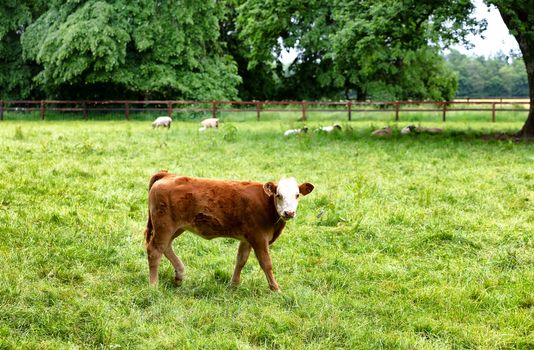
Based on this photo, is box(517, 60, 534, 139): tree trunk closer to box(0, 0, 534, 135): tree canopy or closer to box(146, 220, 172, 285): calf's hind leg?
box(0, 0, 534, 135): tree canopy

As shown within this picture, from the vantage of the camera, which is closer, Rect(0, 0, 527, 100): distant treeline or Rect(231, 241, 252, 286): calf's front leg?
Rect(231, 241, 252, 286): calf's front leg

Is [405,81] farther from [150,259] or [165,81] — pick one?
[150,259]

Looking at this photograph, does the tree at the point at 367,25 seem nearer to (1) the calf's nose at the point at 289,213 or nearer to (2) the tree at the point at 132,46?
(2) the tree at the point at 132,46

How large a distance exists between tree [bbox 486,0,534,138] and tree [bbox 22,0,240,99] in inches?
639

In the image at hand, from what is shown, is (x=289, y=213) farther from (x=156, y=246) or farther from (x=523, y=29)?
(x=523, y=29)

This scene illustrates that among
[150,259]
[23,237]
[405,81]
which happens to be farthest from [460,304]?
[405,81]

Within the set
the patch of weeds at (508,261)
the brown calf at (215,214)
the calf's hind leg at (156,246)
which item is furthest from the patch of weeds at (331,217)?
the calf's hind leg at (156,246)

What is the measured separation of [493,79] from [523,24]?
223 feet

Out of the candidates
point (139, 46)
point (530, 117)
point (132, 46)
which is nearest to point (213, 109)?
point (139, 46)

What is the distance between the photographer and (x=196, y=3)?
28.6 meters

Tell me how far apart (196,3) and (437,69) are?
20795mm

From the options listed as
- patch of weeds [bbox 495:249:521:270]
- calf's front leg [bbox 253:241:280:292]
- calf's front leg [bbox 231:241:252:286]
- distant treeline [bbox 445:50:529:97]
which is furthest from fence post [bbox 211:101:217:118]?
distant treeline [bbox 445:50:529:97]

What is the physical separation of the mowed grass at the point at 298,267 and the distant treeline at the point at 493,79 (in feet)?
228

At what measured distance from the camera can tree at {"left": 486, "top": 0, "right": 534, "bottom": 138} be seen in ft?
46.8
